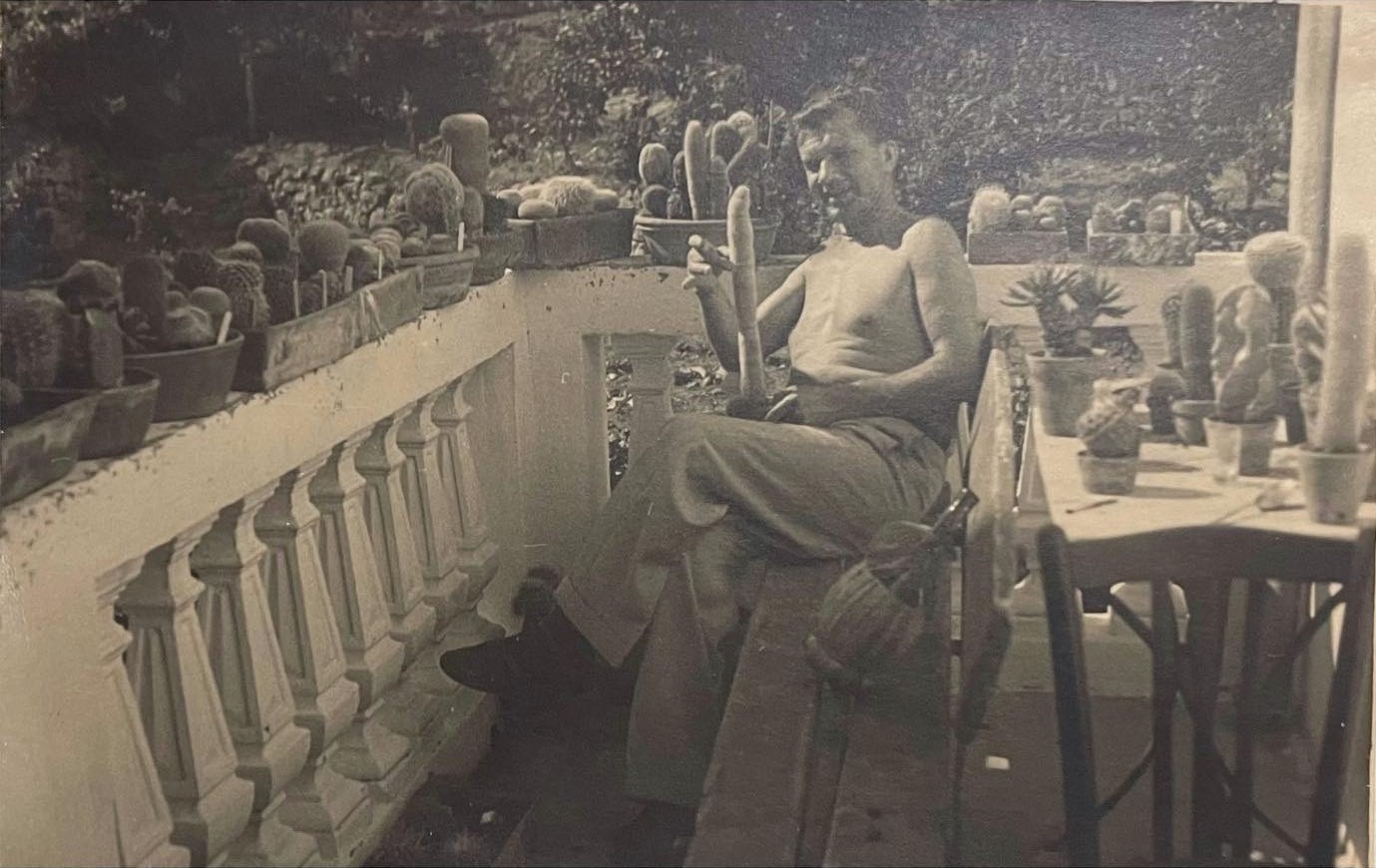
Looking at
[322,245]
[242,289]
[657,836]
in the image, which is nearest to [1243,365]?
[657,836]

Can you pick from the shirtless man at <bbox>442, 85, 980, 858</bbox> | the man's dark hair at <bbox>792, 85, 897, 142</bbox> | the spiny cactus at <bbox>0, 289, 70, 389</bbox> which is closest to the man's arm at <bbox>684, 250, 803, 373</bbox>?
the shirtless man at <bbox>442, 85, 980, 858</bbox>

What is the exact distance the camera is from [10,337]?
219 cm

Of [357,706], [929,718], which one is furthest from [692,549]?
[357,706]

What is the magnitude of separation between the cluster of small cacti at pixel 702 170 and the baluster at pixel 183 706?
0.83 meters

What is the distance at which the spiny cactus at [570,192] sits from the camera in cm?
222

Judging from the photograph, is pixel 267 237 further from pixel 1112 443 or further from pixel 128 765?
pixel 1112 443

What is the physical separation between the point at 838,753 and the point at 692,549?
14.9 inches

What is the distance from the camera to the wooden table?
2.18 m

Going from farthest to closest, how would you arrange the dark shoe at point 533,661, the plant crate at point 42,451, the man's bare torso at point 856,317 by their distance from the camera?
the dark shoe at point 533,661
the man's bare torso at point 856,317
the plant crate at point 42,451

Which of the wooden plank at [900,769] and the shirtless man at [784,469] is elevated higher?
the shirtless man at [784,469]

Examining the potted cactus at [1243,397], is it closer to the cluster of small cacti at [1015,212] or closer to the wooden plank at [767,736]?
the cluster of small cacti at [1015,212]

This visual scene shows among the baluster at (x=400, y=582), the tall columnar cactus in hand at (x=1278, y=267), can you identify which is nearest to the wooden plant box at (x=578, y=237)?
the baluster at (x=400, y=582)

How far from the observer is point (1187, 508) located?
7.17 ft

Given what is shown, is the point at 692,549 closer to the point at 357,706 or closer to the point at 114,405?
the point at 357,706
